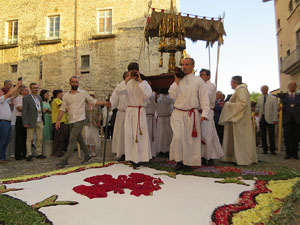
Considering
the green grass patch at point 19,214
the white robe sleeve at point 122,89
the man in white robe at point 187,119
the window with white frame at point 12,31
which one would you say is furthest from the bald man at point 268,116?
the window with white frame at point 12,31

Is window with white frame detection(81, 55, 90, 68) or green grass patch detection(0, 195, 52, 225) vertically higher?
window with white frame detection(81, 55, 90, 68)

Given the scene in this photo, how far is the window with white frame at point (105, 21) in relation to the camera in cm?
1856

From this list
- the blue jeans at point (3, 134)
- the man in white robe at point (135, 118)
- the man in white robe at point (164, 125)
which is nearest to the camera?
the man in white robe at point (135, 118)

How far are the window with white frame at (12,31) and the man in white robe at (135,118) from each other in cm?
1900

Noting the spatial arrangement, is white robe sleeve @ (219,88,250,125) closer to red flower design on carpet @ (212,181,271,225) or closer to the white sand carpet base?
the white sand carpet base

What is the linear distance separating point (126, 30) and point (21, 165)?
14.2m

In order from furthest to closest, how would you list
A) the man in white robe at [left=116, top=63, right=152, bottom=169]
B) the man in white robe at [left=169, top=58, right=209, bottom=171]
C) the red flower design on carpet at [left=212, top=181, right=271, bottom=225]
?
the man in white robe at [left=116, top=63, right=152, bottom=169], the man in white robe at [left=169, top=58, right=209, bottom=171], the red flower design on carpet at [left=212, top=181, right=271, bottom=225]

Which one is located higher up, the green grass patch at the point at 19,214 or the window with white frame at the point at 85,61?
the window with white frame at the point at 85,61

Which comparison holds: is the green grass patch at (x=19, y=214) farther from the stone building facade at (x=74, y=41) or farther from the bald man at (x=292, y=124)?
the stone building facade at (x=74, y=41)

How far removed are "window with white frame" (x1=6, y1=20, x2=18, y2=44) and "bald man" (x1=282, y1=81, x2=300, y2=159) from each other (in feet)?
65.8

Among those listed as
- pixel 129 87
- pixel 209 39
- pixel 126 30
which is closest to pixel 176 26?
pixel 209 39

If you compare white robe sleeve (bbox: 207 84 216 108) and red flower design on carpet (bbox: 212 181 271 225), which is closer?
red flower design on carpet (bbox: 212 181 271 225)

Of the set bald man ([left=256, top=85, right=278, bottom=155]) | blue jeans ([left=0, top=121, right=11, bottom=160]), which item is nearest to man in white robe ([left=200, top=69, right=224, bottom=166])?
bald man ([left=256, top=85, right=278, bottom=155])

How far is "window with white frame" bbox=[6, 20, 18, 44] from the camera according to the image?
20.4 m
